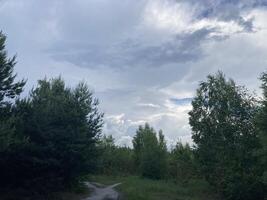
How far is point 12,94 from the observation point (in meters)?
34.8

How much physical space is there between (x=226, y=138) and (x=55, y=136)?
21.5m

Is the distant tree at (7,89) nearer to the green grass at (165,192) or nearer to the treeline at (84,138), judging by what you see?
the treeline at (84,138)

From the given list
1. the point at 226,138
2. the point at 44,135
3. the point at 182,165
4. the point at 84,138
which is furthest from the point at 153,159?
the point at 44,135

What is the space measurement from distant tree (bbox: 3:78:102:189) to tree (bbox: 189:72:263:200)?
47.0 ft

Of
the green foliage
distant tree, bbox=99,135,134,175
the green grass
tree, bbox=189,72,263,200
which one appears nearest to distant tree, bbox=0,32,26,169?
the green grass

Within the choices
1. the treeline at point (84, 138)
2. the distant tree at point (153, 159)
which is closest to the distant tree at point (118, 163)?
the distant tree at point (153, 159)

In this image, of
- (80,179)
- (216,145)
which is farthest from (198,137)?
(80,179)

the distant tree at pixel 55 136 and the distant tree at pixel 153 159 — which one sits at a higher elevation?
the distant tree at pixel 153 159

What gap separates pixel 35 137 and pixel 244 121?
2477cm

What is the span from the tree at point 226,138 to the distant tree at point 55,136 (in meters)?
14.3

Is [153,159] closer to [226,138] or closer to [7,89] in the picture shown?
[226,138]

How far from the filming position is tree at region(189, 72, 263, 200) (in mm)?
49312

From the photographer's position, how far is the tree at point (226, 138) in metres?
49.3

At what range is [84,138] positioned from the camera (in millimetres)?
41844
